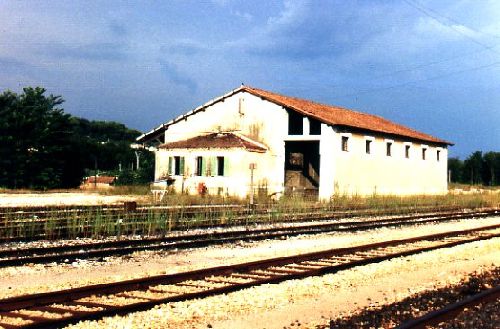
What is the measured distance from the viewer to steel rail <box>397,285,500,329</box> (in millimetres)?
5840

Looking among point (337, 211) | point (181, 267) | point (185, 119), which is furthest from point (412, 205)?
point (181, 267)

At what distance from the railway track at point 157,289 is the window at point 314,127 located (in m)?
20.9

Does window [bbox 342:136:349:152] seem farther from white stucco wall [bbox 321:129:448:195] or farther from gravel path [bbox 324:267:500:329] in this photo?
gravel path [bbox 324:267:500:329]

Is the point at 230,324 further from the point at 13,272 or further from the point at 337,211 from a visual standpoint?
the point at 337,211

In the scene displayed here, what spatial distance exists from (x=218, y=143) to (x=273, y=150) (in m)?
3.27

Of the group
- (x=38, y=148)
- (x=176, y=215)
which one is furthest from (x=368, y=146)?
(x=38, y=148)

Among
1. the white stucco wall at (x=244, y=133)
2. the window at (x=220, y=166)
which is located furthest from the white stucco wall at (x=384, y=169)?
the window at (x=220, y=166)

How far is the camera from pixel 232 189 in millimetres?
31906

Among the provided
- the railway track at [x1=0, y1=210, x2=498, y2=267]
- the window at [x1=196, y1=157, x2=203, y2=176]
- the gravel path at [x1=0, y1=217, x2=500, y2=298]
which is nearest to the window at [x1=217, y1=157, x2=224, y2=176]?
the window at [x1=196, y1=157, x2=203, y2=176]

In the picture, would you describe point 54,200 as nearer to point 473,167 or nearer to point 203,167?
point 203,167

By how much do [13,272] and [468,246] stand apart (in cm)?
1049

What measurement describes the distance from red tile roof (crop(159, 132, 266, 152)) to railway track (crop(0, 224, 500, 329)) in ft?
A: 66.0

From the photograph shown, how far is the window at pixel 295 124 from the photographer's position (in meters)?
34.2

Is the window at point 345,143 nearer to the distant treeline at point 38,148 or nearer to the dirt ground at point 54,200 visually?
the dirt ground at point 54,200
